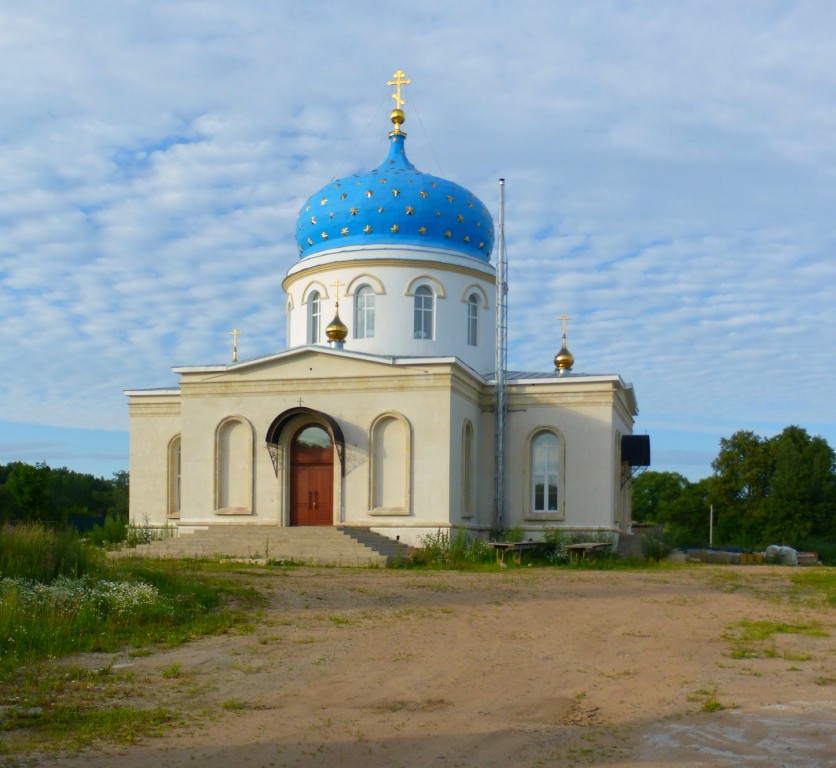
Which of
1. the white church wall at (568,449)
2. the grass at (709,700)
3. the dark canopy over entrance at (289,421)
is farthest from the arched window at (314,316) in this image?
the grass at (709,700)

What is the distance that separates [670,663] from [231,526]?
1590 centimetres

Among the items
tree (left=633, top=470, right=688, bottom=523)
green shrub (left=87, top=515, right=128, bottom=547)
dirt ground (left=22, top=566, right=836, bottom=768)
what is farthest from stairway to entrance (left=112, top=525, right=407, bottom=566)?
tree (left=633, top=470, right=688, bottom=523)

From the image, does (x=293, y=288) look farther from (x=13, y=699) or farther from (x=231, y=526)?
(x=13, y=699)

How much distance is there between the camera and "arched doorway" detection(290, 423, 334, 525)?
77.8ft

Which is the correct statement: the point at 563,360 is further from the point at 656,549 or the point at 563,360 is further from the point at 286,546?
the point at 286,546

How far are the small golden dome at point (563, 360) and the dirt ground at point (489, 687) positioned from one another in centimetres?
1416

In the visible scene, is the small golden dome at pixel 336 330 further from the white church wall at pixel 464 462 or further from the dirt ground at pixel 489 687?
the dirt ground at pixel 489 687

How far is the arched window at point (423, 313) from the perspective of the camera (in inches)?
1067

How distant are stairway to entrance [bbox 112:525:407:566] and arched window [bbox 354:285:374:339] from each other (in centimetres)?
613

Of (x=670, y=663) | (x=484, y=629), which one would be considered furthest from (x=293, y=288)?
(x=670, y=663)

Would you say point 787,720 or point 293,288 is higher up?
point 293,288

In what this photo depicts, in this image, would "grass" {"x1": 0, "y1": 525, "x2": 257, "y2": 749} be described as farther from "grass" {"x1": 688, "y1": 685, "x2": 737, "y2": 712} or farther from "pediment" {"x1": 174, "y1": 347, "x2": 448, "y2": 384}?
"pediment" {"x1": 174, "y1": 347, "x2": 448, "y2": 384}

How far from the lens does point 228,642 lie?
10102 millimetres

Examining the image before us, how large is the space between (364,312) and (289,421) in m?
4.57
